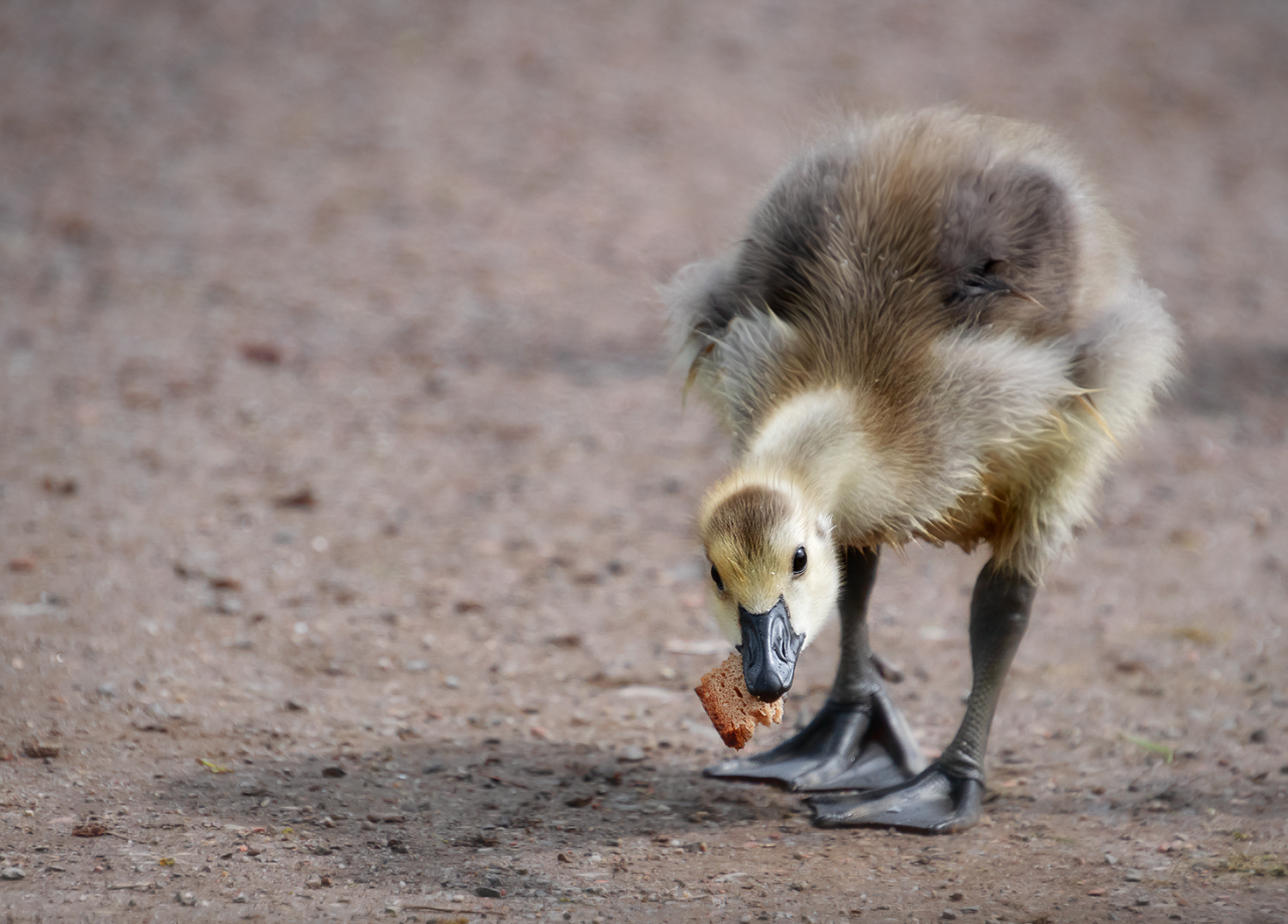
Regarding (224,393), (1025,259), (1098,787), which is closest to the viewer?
(1025,259)

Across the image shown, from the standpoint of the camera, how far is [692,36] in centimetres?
1275

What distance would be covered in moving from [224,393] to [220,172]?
3742 millimetres

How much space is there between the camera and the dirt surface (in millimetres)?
3578

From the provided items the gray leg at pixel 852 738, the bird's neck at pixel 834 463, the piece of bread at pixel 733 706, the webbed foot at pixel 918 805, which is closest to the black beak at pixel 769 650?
the piece of bread at pixel 733 706

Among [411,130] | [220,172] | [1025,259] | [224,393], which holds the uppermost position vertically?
[411,130]

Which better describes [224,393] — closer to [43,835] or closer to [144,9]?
[43,835]

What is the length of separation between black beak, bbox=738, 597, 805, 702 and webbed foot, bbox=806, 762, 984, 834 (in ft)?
3.14

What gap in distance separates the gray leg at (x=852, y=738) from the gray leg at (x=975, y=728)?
16 cm

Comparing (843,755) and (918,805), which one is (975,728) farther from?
(843,755)

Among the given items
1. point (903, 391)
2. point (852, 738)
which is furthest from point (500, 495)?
point (903, 391)

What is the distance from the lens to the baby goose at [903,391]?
338 cm

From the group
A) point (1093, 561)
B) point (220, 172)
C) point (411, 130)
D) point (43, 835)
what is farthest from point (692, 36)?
point (43, 835)

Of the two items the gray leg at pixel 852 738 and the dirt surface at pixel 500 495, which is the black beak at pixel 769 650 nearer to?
the dirt surface at pixel 500 495

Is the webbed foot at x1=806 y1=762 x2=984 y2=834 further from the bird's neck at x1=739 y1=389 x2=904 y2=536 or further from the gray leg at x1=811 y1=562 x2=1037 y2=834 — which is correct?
the bird's neck at x1=739 y1=389 x2=904 y2=536
